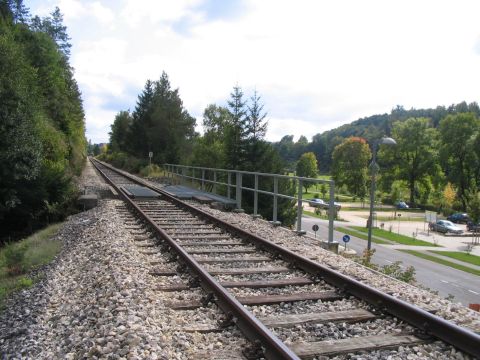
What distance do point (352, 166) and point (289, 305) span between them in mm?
95331

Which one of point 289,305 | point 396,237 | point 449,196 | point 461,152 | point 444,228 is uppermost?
point 461,152

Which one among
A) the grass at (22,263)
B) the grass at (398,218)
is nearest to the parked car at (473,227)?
the grass at (398,218)

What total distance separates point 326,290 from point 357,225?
6131cm

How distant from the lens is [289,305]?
4953 millimetres

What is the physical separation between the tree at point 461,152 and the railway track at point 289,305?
75.3 m

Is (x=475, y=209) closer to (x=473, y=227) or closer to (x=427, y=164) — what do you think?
(x=473, y=227)

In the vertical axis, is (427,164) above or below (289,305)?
above

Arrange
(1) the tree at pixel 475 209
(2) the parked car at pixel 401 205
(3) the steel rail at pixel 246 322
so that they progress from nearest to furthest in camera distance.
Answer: (3) the steel rail at pixel 246 322 < (1) the tree at pixel 475 209 < (2) the parked car at pixel 401 205

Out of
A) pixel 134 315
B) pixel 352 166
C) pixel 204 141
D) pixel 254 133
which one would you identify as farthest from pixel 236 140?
pixel 352 166

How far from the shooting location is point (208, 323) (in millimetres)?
4406

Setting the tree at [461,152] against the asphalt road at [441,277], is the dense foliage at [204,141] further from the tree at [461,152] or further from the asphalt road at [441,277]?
the tree at [461,152]

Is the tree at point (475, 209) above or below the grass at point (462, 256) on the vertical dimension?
above

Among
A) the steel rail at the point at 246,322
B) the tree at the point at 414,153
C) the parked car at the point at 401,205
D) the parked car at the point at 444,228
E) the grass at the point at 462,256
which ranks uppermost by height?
the tree at the point at 414,153

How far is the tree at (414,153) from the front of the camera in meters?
81.4
